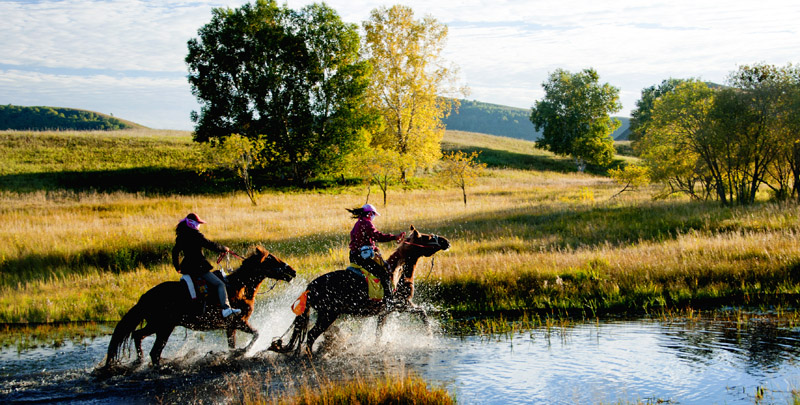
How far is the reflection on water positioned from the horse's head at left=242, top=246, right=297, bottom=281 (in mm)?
1422

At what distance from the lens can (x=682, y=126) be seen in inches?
984

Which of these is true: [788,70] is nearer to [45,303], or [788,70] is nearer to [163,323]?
[163,323]

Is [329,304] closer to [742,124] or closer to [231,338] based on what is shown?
[231,338]

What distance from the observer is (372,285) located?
9.30 metres

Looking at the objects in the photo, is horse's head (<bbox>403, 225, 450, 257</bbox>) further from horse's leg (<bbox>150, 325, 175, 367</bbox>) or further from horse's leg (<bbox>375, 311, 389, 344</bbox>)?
horse's leg (<bbox>150, 325, 175, 367</bbox>)

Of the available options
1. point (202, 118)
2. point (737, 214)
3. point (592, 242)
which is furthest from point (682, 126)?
point (202, 118)

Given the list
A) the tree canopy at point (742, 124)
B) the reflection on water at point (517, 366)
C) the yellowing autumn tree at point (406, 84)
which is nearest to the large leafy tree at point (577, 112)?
the yellowing autumn tree at point (406, 84)

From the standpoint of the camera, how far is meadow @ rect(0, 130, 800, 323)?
12.3 m

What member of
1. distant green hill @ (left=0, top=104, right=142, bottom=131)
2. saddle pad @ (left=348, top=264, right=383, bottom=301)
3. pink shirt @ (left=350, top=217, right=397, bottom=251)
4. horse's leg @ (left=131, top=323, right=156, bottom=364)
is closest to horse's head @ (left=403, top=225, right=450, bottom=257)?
pink shirt @ (left=350, top=217, right=397, bottom=251)

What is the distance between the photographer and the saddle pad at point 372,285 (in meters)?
9.30

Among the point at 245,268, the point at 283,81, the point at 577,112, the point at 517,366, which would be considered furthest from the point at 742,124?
the point at 577,112

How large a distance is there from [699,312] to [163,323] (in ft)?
33.1

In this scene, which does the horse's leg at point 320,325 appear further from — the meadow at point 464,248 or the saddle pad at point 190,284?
the meadow at point 464,248

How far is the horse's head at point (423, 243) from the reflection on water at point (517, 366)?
1.63 meters
